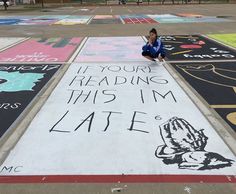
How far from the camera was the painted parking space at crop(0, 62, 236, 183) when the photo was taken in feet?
14.5

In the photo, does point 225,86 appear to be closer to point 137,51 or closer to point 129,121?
point 129,121

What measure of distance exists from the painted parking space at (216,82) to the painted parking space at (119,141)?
1.42 feet

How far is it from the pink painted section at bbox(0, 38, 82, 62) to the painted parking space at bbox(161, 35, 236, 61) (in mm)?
3408

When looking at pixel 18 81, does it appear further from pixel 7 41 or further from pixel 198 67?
pixel 7 41

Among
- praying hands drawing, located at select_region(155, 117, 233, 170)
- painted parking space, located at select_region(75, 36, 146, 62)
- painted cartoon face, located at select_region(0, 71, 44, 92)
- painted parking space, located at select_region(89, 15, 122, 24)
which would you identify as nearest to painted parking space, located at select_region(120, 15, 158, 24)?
painted parking space, located at select_region(89, 15, 122, 24)

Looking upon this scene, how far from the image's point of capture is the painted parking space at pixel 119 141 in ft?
14.5

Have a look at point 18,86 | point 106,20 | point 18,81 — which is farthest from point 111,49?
point 106,20

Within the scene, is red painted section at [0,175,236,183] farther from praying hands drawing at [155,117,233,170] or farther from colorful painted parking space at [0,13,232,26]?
colorful painted parking space at [0,13,232,26]

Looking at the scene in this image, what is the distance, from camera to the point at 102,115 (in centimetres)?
638

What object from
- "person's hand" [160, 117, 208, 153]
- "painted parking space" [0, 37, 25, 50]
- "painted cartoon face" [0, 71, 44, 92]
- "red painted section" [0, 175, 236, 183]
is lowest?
"painted parking space" [0, 37, 25, 50]

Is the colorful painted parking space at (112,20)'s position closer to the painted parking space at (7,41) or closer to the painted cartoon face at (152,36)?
the painted parking space at (7,41)
